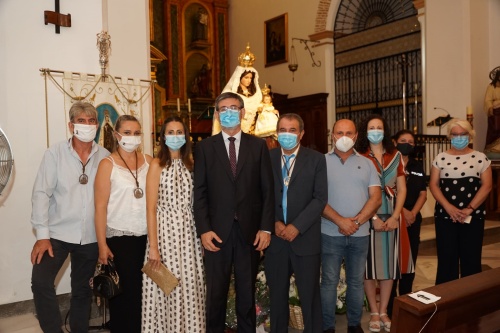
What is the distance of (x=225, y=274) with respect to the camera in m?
3.06

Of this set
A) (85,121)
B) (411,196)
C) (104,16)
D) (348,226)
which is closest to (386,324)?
(348,226)

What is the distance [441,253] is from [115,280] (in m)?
2.55

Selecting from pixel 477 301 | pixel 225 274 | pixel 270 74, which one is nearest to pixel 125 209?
pixel 225 274

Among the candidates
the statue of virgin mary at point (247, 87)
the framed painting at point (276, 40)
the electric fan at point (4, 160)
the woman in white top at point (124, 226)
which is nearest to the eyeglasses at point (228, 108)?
the woman in white top at point (124, 226)

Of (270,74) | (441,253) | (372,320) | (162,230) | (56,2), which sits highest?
(270,74)

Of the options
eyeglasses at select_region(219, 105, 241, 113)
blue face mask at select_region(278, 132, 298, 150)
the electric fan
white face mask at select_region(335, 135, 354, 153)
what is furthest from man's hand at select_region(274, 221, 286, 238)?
the electric fan

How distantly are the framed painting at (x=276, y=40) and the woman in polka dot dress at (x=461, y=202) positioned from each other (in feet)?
29.4

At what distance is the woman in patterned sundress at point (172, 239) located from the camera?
303cm

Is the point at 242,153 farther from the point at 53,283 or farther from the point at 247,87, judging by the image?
the point at 247,87

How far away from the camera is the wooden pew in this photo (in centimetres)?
191

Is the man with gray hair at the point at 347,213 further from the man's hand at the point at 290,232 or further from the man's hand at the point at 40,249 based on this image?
the man's hand at the point at 40,249

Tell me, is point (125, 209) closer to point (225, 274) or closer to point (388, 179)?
point (225, 274)

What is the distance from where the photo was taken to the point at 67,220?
3127mm

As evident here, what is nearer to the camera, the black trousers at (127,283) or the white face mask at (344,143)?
the black trousers at (127,283)
